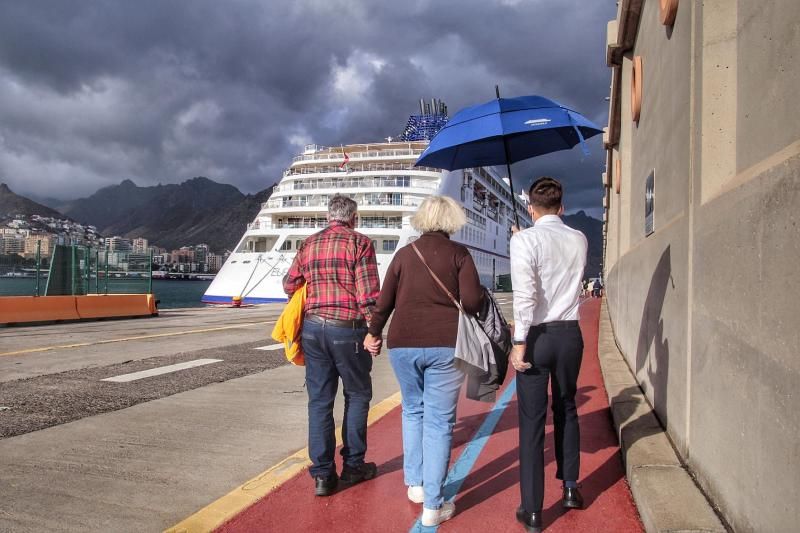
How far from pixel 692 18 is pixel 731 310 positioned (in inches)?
73.9

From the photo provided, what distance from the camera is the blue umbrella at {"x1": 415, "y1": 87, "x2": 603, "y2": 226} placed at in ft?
14.4

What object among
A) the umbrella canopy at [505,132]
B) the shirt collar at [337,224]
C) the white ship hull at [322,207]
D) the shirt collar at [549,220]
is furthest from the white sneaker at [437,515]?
the white ship hull at [322,207]

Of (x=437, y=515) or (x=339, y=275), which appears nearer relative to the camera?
(x=437, y=515)

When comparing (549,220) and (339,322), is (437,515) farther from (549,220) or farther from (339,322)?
(549,220)

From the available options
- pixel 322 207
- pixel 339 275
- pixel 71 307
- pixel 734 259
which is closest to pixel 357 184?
pixel 322 207

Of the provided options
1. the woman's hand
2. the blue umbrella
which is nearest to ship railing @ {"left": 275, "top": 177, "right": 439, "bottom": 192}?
the blue umbrella

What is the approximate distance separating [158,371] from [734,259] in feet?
24.0

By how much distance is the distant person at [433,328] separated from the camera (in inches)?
123

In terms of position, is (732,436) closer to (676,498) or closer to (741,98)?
(676,498)

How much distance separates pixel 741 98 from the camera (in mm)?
2803

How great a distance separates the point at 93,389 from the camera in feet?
21.8

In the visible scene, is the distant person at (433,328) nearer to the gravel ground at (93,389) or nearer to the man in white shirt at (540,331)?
the man in white shirt at (540,331)

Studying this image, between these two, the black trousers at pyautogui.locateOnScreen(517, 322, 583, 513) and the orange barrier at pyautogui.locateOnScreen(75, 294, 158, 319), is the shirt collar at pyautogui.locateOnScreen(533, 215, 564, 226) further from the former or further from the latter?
the orange barrier at pyautogui.locateOnScreen(75, 294, 158, 319)

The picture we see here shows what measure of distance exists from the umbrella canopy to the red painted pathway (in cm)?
233
